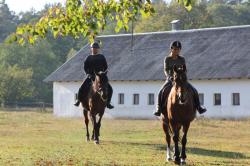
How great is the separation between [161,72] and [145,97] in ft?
7.67

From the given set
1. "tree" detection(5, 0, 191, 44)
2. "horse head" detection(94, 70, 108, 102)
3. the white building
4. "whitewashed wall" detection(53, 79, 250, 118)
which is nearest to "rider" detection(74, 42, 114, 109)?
"horse head" detection(94, 70, 108, 102)

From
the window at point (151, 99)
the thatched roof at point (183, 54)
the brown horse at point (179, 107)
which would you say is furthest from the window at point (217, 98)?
the brown horse at point (179, 107)

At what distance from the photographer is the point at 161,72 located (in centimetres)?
4878

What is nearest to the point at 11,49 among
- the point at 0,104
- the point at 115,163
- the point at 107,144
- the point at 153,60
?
the point at 0,104

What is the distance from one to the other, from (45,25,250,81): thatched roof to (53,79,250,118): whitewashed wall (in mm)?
625

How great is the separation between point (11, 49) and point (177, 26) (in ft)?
113

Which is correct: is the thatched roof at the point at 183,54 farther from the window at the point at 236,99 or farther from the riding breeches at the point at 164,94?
the riding breeches at the point at 164,94

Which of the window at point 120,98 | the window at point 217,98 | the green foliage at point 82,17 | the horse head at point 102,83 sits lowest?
the window at point 120,98

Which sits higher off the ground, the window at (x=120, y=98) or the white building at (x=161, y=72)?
the white building at (x=161, y=72)

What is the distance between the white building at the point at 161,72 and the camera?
45406 mm

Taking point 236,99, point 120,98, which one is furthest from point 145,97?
point 236,99

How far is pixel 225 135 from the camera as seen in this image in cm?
2828

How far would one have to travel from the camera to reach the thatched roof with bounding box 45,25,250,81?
154 feet

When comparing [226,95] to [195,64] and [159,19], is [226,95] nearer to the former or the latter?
[195,64]
